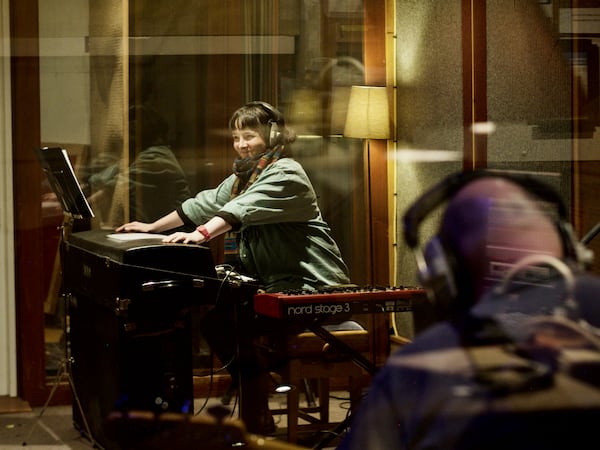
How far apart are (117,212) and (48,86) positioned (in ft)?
1.16

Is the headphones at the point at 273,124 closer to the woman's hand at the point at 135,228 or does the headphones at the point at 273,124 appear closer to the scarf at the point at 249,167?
the scarf at the point at 249,167

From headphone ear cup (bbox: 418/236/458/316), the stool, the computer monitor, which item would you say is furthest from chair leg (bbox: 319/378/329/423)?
headphone ear cup (bbox: 418/236/458/316)

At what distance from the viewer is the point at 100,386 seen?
1.70 meters

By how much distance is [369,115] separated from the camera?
63.9 inches

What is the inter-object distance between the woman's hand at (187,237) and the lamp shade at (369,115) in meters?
0.32

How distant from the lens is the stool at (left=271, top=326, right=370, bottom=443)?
5.08 ft

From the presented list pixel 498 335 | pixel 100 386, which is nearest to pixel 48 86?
pixel 100 386

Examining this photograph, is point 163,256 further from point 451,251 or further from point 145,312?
point 451,251

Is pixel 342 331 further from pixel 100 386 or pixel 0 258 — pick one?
pixel 0 258

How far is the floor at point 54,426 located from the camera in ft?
4.95

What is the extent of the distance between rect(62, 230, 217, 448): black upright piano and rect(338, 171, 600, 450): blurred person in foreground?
68 cm

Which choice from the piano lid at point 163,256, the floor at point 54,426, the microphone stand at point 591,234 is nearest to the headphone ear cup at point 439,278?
the microphone stand at point 591,234

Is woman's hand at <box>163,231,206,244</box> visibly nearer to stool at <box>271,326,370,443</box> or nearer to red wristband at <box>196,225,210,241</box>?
red wristband at <box>196,225,210,241</box>

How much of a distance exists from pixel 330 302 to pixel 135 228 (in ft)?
1.19
